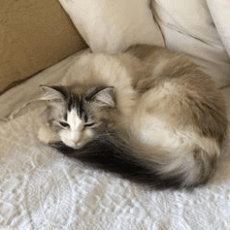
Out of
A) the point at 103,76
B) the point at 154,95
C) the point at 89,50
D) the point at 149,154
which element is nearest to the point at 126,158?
the point at 149,154

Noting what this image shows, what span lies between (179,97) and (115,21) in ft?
1.65

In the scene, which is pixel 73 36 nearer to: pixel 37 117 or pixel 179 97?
pixel 37 117

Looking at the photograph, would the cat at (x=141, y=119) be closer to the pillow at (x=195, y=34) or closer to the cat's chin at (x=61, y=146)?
the cat's chin at (x=61, y=146)

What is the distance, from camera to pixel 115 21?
1410 mm

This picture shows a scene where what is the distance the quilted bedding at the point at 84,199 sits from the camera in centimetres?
90

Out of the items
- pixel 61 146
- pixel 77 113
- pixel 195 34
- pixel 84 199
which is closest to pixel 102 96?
pixel 77 113

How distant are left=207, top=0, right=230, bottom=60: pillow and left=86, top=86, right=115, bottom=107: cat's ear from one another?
0.68 m

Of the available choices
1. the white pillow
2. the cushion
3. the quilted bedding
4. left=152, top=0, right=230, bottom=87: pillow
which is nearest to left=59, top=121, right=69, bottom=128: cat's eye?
the quilted bedding

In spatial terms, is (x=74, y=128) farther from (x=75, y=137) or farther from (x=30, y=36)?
(x=30, y=36)

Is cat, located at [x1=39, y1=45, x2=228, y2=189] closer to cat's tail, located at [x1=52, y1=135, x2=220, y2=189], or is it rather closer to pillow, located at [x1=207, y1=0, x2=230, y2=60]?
cat's tail, located at [x1=52, y1=135, x2=220, y2=189]

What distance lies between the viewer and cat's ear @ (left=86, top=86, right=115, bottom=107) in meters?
1.16

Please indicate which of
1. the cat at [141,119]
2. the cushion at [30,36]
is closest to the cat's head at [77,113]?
the cat at [141,119]

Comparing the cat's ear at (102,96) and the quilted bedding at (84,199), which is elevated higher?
the cat's ear at (102,96)

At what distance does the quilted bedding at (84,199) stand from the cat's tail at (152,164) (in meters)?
0.03
